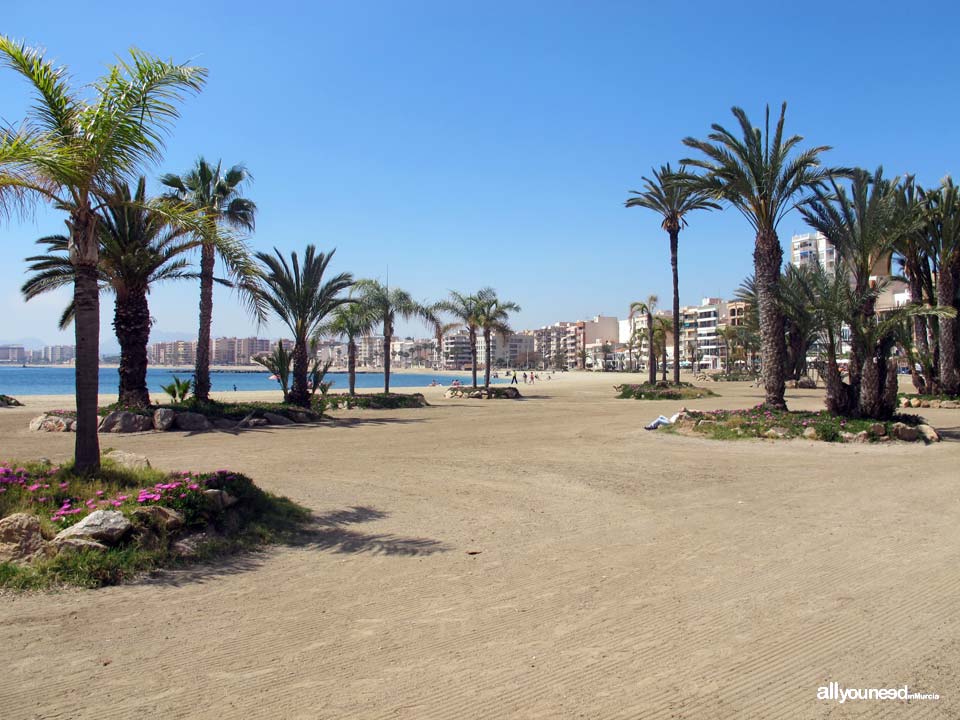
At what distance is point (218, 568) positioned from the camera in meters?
5.62

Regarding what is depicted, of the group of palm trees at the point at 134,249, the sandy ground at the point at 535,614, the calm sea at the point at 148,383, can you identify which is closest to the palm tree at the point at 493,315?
the group of palm trees at the point at 134,249

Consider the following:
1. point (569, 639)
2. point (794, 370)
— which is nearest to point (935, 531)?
point (569, 639)

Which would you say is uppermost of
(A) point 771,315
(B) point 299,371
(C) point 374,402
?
(A) point 771,315

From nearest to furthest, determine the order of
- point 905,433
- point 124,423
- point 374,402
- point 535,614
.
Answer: point 535,614
point 905,433
point 124,423
point 374,402

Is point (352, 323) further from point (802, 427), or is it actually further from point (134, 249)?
point (802, 427)

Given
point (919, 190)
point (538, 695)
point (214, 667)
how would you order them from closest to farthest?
point (538, 695) < point (214, 667) < point (919, 190)

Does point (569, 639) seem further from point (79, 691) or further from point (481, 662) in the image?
point (79, 691)

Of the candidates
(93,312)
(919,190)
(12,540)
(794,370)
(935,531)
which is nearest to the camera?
(12,540)

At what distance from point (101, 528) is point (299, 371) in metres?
16.7

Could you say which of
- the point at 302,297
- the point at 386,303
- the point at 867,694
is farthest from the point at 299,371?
the point at 867,694

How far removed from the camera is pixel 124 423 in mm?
16469

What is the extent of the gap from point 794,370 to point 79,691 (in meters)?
45.2

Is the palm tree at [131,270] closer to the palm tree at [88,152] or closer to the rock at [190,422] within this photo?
the rock at [190,422]

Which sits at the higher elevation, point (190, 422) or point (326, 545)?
point (190, 422)
